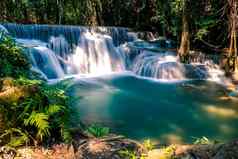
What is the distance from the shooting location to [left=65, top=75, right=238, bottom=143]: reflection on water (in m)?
7.63

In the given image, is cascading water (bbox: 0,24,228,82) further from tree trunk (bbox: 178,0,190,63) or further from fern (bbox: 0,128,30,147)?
fern (bbox: 0,128,30,147)

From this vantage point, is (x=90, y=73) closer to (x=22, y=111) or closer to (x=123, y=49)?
(x=123, y=49)

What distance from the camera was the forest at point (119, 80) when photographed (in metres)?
3.28

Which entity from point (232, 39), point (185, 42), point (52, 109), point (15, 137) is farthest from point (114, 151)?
point (185, 42)

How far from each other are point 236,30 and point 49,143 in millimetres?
11072

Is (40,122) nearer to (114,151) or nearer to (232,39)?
(114,151)

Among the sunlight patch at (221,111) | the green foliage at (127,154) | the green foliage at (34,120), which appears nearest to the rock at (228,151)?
the green foliage at (127,154)

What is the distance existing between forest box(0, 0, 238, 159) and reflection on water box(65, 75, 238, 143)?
28 millimetres

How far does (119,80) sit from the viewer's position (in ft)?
41.3

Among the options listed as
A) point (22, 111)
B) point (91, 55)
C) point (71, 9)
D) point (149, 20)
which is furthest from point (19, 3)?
point (22, 111)

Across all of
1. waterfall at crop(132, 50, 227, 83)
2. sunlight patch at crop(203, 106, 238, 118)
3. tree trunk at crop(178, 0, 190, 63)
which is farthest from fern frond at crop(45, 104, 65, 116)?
tree trunk at crop(178, 0, 190, 63)

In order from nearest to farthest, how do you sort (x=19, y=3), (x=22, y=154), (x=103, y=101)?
1. (x=22, y=154)
2. (x=103, y=101)
3. (x=19, y=3)

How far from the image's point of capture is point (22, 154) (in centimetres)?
309

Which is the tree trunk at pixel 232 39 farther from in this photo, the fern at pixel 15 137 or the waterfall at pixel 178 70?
the fern at pixel 15 137
